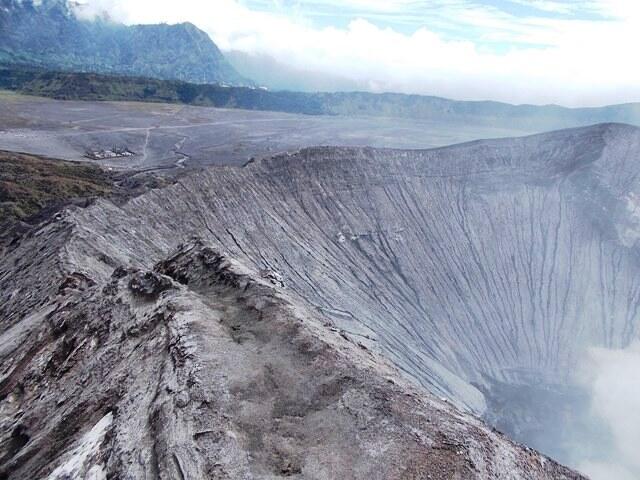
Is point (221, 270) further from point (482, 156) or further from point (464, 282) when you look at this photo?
point (482, 156)

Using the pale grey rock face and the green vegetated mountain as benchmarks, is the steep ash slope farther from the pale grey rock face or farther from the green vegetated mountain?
the green vegetated mountain

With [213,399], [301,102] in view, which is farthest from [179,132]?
[213,399]

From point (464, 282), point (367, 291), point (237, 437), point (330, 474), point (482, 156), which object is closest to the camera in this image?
point (330, 474)

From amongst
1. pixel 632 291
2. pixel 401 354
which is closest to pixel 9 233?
pixel 401 354

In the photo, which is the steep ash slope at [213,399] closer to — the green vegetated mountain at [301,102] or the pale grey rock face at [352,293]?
the pale grey rock face at [352,293]

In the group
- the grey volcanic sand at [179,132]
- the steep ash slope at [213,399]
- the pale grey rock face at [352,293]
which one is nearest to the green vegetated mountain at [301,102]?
the grey volcanic sand at [179,132]

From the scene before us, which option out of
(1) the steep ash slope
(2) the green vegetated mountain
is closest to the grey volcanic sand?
(2) the green vegetated mountain

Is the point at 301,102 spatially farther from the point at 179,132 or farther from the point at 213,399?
the point at 213,399
